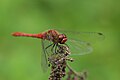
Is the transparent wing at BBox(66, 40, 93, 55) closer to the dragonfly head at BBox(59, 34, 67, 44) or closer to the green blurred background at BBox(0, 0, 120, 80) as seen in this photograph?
the dragonfly head at BBox(59, 34, 67, 44)

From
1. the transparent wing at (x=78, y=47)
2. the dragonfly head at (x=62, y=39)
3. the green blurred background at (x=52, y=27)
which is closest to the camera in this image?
the dragonfly head at (x=62, y=39)

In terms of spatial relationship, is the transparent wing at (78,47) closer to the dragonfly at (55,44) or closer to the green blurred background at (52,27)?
the dragonfly at (55,44)

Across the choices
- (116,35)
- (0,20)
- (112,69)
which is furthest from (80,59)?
(0,20)

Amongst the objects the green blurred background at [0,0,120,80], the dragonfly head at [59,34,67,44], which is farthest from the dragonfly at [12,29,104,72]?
the green blurred background at [0,0,120,80]

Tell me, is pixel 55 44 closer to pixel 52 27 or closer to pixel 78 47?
pixel 78 47

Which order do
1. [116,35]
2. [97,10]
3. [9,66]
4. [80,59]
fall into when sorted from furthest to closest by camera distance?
[97,10] → [116,35] → [80,59] → [9,66]

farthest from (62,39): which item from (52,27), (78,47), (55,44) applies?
(52,27)

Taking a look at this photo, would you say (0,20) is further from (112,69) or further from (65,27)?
(112,69)

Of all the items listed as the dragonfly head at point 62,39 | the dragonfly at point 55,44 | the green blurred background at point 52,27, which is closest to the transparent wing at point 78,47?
the dragonfly at point 55,44

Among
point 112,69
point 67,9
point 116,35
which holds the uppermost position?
point 67,9
